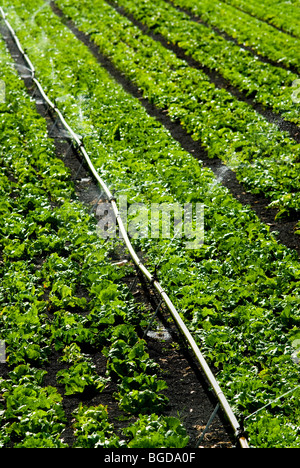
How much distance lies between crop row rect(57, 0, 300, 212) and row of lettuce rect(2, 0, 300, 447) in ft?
2.77

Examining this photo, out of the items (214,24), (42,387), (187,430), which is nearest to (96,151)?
(42,387)

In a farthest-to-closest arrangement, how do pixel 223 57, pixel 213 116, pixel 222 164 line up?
pixel 223 57, pixel 213 116, pixel 222 164

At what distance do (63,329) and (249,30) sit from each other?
16463mm

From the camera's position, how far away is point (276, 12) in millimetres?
22938

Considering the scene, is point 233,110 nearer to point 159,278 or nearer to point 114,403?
point 159,278

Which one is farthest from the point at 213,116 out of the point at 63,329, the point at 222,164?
the point at 63,329

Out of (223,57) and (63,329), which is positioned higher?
(223,57)

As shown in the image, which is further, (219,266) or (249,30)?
(249,30)

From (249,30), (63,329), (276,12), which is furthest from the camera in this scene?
(276,12)

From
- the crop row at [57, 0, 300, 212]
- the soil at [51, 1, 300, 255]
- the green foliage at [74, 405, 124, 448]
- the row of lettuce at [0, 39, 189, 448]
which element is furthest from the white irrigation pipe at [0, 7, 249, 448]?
the crop row at [57, 0, 300, 212]

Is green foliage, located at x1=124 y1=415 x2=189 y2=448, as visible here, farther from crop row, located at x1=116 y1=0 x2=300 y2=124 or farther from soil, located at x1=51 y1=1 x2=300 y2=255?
crop row, located at x1=116 y1=0 x2=300 y2=124

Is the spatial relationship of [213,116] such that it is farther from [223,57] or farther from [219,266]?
[219,266]

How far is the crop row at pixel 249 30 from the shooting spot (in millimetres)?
17916

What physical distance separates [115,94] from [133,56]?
3.76 metres
